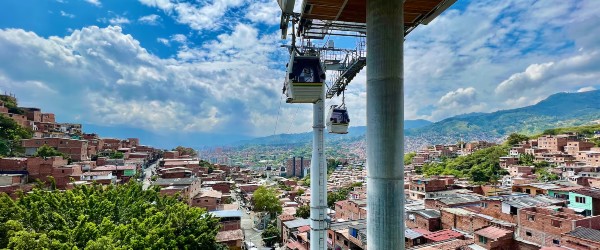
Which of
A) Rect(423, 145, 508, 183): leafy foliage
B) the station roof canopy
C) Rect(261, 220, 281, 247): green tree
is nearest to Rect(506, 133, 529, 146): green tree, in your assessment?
Rect(423, 145, 508, 183): leafy foliage

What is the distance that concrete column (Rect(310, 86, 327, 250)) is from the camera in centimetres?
738

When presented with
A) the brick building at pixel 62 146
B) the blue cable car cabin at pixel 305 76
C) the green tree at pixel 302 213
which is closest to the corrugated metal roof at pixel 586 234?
the blue cable car cabin at pixel 305 76

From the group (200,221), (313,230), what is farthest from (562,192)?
(200,221)

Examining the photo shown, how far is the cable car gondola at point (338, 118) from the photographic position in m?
8.34

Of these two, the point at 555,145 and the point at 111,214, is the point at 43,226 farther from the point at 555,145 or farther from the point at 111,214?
the point at 555,145

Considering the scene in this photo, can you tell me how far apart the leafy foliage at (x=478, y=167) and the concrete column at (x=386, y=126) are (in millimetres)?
37418

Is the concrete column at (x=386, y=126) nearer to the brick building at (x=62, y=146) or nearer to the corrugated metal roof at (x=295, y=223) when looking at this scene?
the corrugated metal roof at (x=295, y=223)

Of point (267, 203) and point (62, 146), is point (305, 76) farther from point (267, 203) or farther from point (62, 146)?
point (62, 146)

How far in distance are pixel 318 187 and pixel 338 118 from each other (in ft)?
6.45

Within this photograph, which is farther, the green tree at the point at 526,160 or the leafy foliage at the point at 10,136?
the green tree at the point at 526,160

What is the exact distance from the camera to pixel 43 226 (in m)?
9.72

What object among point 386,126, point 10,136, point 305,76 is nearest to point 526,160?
point 305,76

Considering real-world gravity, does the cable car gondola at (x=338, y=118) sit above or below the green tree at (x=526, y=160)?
above

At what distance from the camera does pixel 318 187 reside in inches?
294
